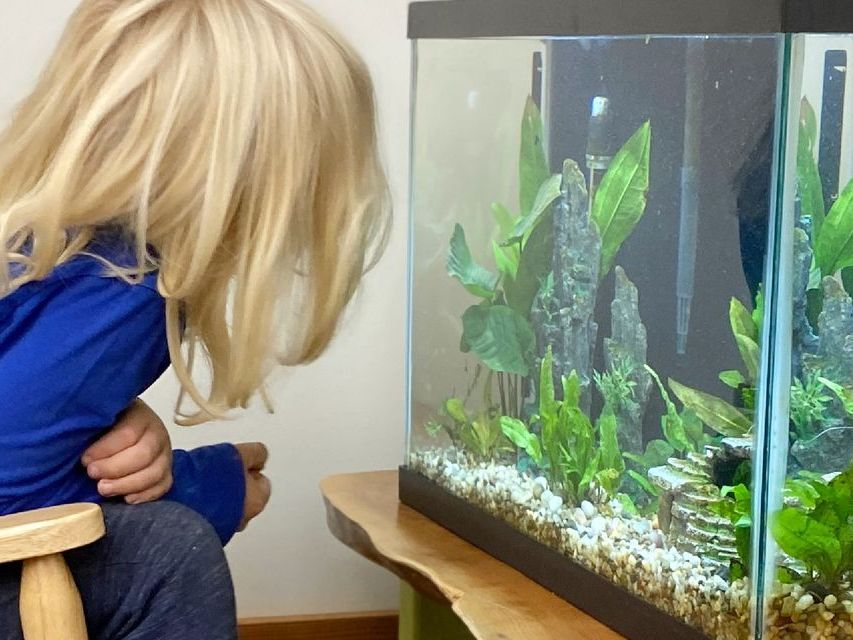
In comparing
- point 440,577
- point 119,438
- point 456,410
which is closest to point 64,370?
point 119,438

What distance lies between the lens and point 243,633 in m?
1.95

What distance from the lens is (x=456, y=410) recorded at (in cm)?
148

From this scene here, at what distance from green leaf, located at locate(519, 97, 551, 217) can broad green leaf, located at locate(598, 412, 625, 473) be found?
238mm

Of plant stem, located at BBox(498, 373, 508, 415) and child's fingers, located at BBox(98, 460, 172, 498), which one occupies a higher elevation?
plant stem, located at BBox(498, 373, 508, 415)

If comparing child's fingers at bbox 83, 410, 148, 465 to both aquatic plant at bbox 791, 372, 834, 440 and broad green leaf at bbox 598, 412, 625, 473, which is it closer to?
broad green leaf at bbox 598, 412, 625, 473

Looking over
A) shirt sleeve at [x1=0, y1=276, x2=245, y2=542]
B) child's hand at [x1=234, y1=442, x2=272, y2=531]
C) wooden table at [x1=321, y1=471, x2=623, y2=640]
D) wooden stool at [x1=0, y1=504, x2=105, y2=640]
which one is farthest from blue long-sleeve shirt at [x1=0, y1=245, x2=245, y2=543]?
wooden table at [x1=321, y1=471, x2=623, y2=640]

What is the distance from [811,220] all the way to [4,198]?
0.69 meters

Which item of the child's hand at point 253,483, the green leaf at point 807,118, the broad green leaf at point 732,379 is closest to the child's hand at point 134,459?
the child's hand at point 253,483

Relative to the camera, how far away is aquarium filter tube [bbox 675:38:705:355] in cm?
102

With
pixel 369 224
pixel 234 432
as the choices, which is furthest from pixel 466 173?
pixel 234 432

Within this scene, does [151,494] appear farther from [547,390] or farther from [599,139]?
[599,139]

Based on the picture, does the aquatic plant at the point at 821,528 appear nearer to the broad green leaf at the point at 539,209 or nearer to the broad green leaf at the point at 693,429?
the broad green leaf at the point at 693,429

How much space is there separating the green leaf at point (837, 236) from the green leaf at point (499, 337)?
0.39 meters

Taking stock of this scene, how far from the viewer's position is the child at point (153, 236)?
1.05 metres
